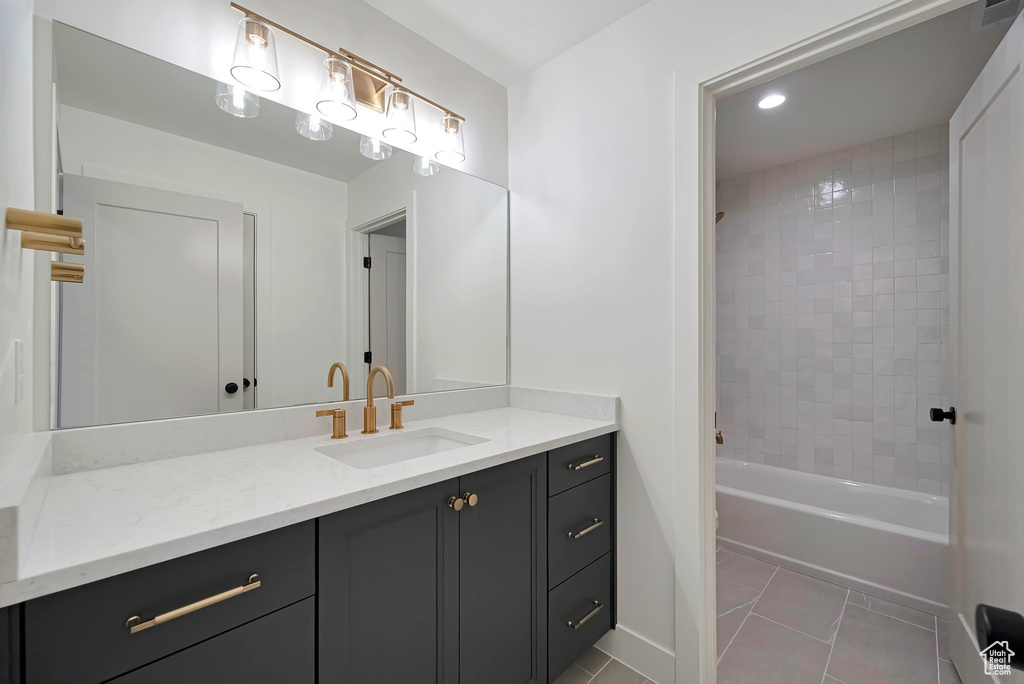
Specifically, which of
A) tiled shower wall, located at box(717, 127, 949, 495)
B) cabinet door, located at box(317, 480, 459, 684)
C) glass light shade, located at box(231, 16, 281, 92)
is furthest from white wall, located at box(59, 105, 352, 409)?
tiled shower wall, located at box(717, 127, 949, 495)

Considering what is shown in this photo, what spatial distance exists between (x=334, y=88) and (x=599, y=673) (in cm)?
230

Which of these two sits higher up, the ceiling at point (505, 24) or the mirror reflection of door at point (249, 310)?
the ceiling at point (505, 24)

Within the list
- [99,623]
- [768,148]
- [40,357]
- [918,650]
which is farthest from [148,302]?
[768,148]

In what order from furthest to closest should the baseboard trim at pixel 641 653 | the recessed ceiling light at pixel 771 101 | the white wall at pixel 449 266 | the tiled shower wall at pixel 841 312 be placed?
1. the tiled shower wall at pixel 841 312
2. the recessed ceiling light at pixel 771 101
3. the white wall at pixel 449 266
4. the baseboard trim at pixel 641 653

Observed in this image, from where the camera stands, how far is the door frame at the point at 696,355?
147 cm

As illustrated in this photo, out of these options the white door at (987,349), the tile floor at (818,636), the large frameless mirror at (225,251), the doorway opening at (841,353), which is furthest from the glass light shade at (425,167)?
the tile floor at (818,636)

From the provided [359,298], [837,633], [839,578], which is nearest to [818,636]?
[837,633]

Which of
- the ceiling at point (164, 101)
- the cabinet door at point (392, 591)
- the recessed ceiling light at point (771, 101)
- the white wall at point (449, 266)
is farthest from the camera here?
the recessed ceiling light at point (771, 101)

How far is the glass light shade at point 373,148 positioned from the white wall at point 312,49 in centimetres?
4

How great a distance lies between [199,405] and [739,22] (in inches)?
80.7

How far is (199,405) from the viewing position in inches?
50.5

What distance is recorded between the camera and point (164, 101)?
4.03ft

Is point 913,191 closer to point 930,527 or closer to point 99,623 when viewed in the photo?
point 930,527

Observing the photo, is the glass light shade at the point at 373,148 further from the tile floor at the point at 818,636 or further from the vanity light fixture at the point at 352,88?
the tile floor at the point at 818,636
